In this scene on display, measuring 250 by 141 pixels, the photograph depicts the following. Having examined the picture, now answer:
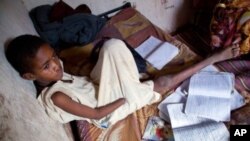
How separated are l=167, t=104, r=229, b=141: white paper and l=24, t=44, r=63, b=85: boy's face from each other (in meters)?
0.54

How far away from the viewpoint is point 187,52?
1628 millimetres

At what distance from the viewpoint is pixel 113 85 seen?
123 centimetres

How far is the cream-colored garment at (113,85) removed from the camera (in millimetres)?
1179

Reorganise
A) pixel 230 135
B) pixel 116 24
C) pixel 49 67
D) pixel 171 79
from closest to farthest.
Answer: pixel 49 67 → pixel 230 135 → pixel 171 79 → pixel 116 24

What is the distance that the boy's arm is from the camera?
1011 millimetres

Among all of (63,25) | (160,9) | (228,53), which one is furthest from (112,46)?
(160,9)

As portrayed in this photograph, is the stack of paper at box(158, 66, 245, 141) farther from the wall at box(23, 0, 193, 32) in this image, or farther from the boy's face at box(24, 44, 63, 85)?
the wall at box(23, 0, 193, 32)

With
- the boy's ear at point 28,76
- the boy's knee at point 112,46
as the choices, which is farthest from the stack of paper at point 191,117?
the boy's ear at point 28,76

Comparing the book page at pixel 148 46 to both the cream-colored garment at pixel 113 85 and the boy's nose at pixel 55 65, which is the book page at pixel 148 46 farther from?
the boy's nose at pixel 55 65

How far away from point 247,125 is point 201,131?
20 cm

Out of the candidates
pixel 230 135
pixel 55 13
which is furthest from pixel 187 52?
pixel 55 13

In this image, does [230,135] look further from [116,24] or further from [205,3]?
[205,3]

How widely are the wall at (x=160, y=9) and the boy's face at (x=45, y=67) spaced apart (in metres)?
0.92

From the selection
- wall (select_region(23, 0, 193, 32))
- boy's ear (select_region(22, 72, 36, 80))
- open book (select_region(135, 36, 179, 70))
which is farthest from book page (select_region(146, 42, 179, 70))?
boy's ear (select_region(22, 72, 36, 80))
